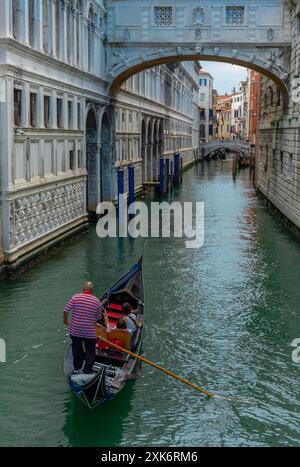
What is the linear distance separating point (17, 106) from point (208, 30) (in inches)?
342

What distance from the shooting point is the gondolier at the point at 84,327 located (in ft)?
22.5

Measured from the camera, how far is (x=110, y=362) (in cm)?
740

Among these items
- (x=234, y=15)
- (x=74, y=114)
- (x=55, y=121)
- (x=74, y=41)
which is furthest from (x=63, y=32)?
(x=234, y=15)

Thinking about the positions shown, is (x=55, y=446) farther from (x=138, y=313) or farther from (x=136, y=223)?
(x=136, y=223)

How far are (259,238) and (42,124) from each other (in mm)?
6630

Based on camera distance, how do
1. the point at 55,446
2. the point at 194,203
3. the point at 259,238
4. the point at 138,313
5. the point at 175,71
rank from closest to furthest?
the point at 55,446 < the point at 138,313 < the point at 259,238 < the point at 194,203 < the point at 175,71

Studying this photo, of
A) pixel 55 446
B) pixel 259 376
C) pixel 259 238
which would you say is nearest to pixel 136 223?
pixel 259 238

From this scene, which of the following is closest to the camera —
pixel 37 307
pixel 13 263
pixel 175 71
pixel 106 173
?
pixel 37 307

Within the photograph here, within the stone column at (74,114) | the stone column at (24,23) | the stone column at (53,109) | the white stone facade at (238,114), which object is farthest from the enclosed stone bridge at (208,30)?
the white stone facade at (238,114)

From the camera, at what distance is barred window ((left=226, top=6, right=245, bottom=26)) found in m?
19.1

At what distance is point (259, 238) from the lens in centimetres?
1736

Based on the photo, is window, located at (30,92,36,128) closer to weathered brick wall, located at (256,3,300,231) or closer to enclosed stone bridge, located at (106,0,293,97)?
enclosed stone bridge, located at (106,0,293,97)

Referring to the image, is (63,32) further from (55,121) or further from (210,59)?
(210,59)

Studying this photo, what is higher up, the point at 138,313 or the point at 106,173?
the point at 106,173
